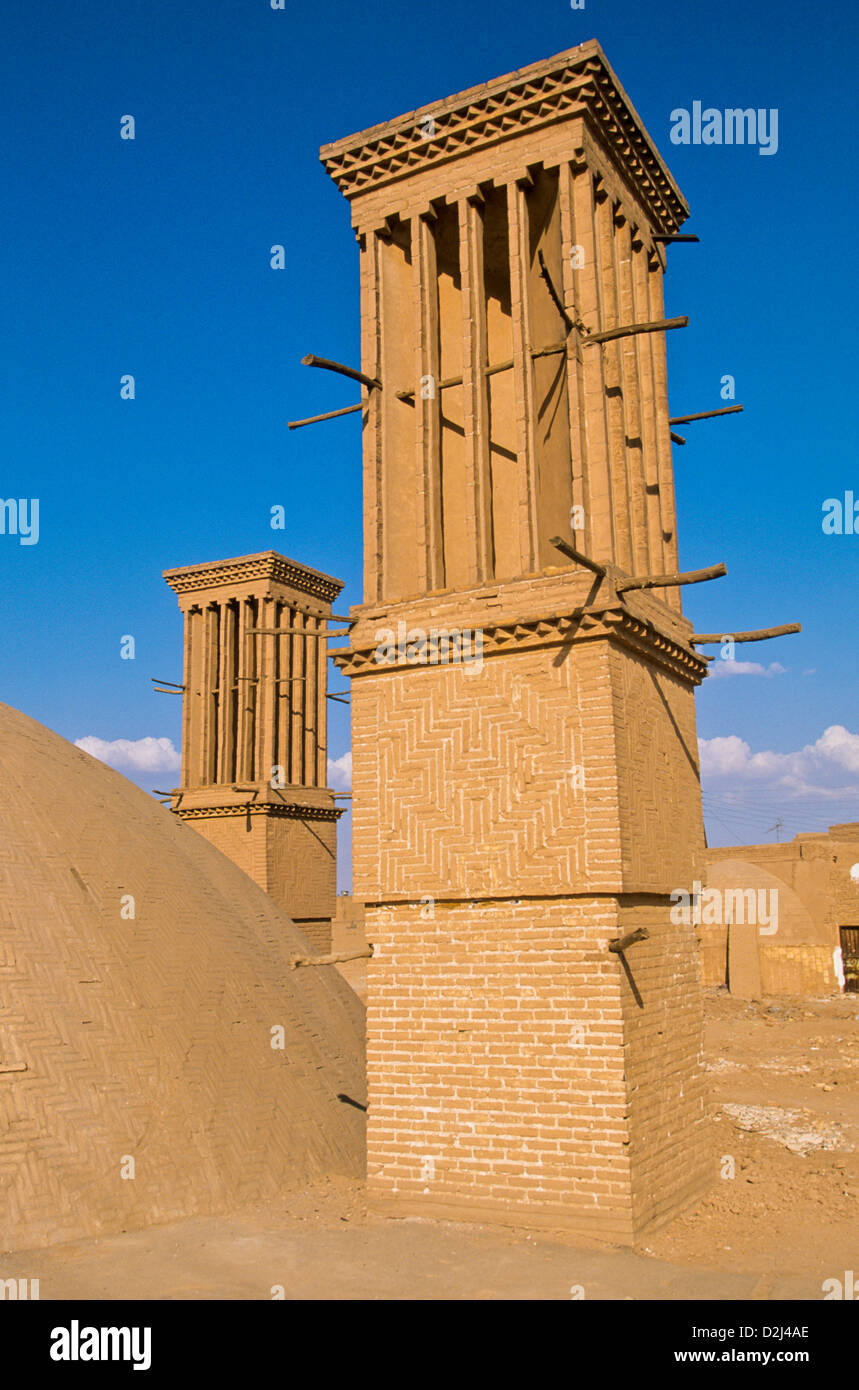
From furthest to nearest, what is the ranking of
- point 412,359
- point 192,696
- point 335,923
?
point 335,923 < point 192,696 < point 412,359

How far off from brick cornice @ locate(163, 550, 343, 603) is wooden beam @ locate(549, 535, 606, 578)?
15.8m

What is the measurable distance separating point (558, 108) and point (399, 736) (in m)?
5.62

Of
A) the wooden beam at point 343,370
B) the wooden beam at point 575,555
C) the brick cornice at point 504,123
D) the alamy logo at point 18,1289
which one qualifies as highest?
the brick cornice at point 504,123

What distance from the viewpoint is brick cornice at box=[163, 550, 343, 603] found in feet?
76.1

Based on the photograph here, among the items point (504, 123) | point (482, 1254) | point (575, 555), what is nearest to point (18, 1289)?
point (482, 1254)

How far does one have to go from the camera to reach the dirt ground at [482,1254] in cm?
635

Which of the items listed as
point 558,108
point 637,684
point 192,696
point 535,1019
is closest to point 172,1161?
point 535,1019

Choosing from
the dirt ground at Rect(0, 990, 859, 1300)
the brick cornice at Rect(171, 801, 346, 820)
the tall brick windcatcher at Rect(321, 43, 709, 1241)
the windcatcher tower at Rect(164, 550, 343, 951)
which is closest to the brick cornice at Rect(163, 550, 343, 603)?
the windcatcher tower at Rect(164, 550, 343, 951)

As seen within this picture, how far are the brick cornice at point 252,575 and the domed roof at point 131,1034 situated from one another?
34.2 feet

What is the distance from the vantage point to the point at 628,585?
812cm

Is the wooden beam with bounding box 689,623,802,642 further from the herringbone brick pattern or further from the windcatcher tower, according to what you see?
the windcatcher tower

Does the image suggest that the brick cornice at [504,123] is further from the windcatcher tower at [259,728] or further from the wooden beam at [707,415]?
the windcatcher tower at [259,728]
